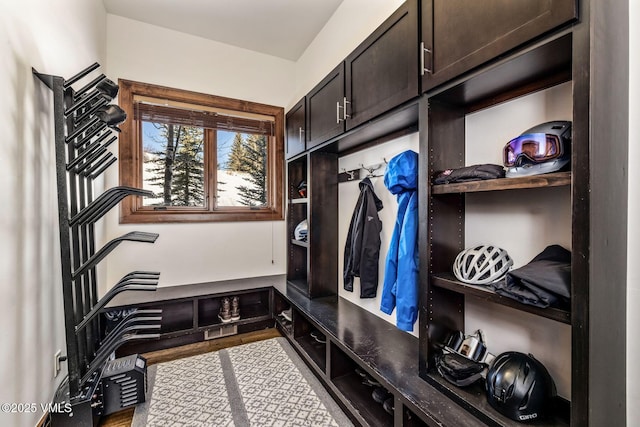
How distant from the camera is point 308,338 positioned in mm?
2598

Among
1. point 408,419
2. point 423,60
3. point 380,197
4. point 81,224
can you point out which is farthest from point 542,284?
point 81,224

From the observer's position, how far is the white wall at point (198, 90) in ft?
9.11

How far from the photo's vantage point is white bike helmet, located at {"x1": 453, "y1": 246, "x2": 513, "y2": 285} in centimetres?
119

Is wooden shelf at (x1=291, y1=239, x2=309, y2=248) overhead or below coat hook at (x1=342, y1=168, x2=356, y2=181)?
below

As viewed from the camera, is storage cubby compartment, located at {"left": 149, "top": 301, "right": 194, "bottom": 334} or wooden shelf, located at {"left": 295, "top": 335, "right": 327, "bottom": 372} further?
storage cubby compartment, located at {"left": 149, "top": 301, "right": 194, "bottom": 334}

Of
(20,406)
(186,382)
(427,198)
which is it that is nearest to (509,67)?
(427,198)

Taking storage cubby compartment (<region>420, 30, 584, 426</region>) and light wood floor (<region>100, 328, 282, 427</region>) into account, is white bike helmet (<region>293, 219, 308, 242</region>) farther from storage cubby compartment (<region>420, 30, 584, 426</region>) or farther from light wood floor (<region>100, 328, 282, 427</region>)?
storage cubby compartment (<region>420, 30, 584, 426</region>)

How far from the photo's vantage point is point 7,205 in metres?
1.24

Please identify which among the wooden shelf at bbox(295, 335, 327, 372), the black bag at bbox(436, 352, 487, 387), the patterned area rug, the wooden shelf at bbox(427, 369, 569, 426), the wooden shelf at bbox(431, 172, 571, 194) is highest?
the wooden shelf at bbox(431, 172, 571, 194)

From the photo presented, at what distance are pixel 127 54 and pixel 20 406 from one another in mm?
2879

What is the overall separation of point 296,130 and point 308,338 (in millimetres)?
1990

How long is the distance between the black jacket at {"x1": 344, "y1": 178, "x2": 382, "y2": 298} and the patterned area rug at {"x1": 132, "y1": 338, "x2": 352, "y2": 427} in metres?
0.78

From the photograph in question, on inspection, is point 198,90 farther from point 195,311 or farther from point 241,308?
point 241,308

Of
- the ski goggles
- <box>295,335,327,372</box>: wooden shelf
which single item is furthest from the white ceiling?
<box>295,335,327,372</box>: wooden shelf
